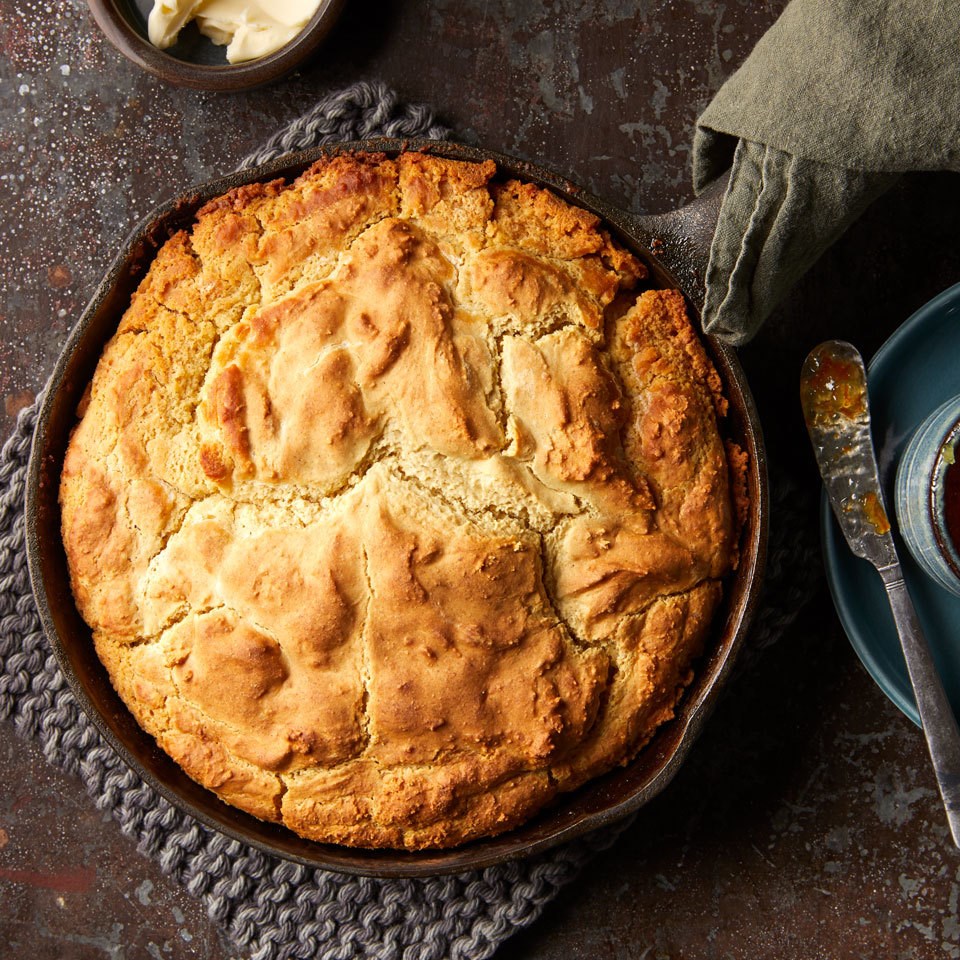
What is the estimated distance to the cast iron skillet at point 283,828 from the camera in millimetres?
2166

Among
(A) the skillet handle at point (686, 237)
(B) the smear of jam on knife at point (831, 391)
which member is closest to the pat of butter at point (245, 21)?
(A) the skillet handle at point (686, 237)

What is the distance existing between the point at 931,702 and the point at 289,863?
1.76 metres

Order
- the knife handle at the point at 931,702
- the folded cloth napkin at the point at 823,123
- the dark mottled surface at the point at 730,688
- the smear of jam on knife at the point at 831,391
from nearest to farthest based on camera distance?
the folded cloth napkin at the point at 823,123
the knife handle at the point at 931,702
the smear of jam on knife at the point at 831,391
the dark mottled surface at the point at 730,688

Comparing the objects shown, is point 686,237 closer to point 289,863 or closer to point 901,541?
point 901,541

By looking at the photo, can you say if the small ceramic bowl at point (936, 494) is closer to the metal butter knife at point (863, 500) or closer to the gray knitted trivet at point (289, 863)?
the metal butter knife at point (863, 500)

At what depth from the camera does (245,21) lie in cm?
254

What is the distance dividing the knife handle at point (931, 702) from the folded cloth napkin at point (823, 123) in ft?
2.97

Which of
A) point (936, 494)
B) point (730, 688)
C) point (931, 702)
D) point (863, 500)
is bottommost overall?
point (730, 688)

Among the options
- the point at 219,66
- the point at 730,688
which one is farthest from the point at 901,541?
the point at 219,66

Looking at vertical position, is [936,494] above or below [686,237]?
below

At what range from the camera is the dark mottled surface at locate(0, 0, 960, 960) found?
2.65m

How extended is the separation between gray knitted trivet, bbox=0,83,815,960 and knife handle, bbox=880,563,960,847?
266 mm

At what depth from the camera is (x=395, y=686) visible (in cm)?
204

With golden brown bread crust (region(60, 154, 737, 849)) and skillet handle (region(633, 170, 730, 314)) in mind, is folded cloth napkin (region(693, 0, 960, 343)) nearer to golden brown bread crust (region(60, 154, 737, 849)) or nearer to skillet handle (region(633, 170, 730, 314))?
skillet handle (region(633, 170, 730, 314))
